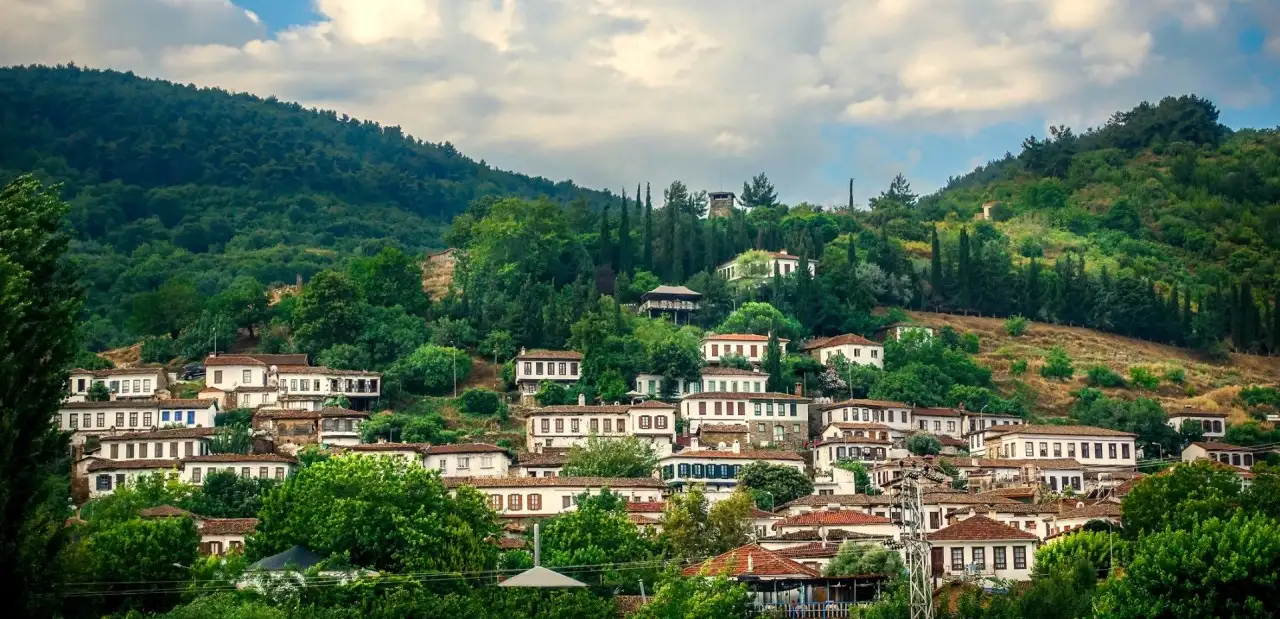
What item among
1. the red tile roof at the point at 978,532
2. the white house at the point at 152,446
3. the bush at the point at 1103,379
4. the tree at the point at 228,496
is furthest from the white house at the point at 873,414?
the white house at the point at 152,446

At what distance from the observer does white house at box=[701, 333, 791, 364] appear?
101812 millimetres

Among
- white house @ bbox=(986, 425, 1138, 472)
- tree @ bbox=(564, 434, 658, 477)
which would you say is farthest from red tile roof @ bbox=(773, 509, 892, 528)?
white house @ bbox=(986, 425, 1138, 472)

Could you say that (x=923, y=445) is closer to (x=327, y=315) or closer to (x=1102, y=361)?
(x=1102, y=361)

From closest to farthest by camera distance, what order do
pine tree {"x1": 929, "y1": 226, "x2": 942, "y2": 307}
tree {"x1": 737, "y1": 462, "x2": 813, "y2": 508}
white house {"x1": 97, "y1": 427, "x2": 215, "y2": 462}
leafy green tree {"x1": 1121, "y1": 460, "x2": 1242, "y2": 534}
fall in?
leafy green tree {"x1": 1121, "y1": 460, "x2": 1242, "y2": 534}, tree {"x1": 737, "y1": 462, "x2": 813, "y2": 508}, white house {"x1": 97, "y1": 427, "x2": 215, "y2": 462}, pine tree {"x1": 929, "y1": 226, "x2": 942, "y2": 307}

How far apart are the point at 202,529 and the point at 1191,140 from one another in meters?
133

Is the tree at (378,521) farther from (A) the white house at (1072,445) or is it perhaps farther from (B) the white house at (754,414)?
(A) the white house at (1072,445)

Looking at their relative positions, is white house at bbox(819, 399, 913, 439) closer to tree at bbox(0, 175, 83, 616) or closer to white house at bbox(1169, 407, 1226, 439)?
white house at bbox(1169, 407, 1226, 439)

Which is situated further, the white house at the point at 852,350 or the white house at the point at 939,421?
the white house at the point at 852,350

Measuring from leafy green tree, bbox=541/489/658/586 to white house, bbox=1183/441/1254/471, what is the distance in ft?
127

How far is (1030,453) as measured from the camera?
91.3 meters

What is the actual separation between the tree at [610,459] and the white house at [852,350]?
21.5 m

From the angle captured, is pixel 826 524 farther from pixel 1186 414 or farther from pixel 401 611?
pixel 1186 414

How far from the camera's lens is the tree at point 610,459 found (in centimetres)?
8381

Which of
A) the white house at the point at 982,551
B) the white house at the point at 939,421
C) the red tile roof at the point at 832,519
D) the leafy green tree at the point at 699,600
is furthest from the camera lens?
the white house at the point at 939,421
